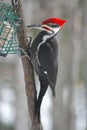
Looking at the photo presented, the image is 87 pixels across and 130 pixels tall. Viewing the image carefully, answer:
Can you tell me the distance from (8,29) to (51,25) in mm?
311

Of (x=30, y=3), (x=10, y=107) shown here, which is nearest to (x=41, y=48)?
(x=30, y=3)

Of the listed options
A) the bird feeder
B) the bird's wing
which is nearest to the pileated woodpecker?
the bird's wing

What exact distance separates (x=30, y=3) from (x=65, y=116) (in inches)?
79.8

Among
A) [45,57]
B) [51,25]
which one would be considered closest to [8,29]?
[51,25]

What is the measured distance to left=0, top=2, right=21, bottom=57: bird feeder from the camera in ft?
11.8

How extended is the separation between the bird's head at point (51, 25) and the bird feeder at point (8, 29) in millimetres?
138

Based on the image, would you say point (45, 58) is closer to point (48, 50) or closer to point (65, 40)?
point (48, 50)

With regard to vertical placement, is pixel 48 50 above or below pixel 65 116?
above

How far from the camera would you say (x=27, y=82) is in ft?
12.3

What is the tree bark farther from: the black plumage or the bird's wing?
the bird's wing

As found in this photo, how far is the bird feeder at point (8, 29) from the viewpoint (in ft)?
11.8

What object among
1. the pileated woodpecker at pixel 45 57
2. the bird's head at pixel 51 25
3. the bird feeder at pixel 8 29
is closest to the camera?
the bird feeder at pixel 8 29

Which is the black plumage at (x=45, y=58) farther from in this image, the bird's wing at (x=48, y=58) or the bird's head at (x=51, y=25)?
the bird's head at (x=51, y=25)

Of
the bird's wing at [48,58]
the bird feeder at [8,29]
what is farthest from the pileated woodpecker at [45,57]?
the bird feeder at [8,29]
